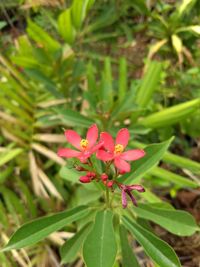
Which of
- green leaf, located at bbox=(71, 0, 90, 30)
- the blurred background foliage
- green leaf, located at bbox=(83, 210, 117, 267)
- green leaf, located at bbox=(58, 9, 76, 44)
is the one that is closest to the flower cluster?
green leaf, located at bbox=(83, 210, 117, 267)

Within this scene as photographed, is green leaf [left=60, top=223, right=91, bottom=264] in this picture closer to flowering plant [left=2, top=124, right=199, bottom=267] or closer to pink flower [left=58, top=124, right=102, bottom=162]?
flowering plant [left=2, top=124, right=199, bottom=267]

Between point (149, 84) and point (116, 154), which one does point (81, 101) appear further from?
point (116, 154)

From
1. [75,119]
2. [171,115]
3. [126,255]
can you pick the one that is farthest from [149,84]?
[126,255]

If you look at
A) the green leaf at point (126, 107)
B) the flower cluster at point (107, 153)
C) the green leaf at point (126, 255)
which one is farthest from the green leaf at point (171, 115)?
the flower cluster at point (107, 153)

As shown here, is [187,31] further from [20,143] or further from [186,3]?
[20,143]

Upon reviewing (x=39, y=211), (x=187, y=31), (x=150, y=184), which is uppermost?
(x=187, y=31)

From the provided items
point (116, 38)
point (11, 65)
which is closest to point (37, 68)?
point (11, 65)
